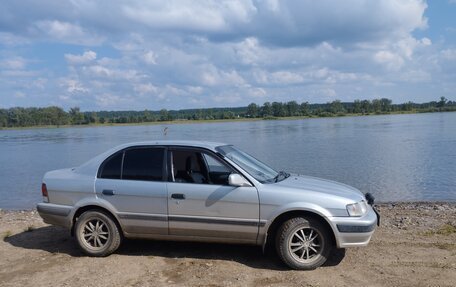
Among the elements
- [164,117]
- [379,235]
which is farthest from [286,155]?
[164,117]

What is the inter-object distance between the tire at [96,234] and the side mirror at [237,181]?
1.86 meters

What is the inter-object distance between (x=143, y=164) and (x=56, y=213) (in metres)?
1.50

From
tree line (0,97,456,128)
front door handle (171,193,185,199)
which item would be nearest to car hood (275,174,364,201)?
front door handle (171,193,185,199)

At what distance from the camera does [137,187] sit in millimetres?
6172

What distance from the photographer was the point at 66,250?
22.5 feet

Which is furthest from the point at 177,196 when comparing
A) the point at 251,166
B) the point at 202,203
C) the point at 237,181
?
the point at 251,166

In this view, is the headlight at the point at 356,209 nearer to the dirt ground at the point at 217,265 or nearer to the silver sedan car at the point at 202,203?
the silver sedan car at the point at 202,203

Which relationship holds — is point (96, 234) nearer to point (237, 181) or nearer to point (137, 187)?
point (137, 187)

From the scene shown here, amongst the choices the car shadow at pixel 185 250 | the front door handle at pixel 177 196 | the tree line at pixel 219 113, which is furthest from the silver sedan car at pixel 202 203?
the tree line at pixel 219 113

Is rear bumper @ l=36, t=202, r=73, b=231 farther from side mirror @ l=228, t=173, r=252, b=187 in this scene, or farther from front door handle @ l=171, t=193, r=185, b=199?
side mirror @ l=228, t=173, r=252, b=187

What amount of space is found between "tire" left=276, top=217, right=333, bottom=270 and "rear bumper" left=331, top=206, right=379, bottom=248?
15 centimetres

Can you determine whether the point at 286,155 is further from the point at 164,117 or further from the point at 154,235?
the point at 164,117

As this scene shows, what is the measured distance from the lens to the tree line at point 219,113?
12744 cm

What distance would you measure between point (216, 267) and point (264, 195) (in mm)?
1136
